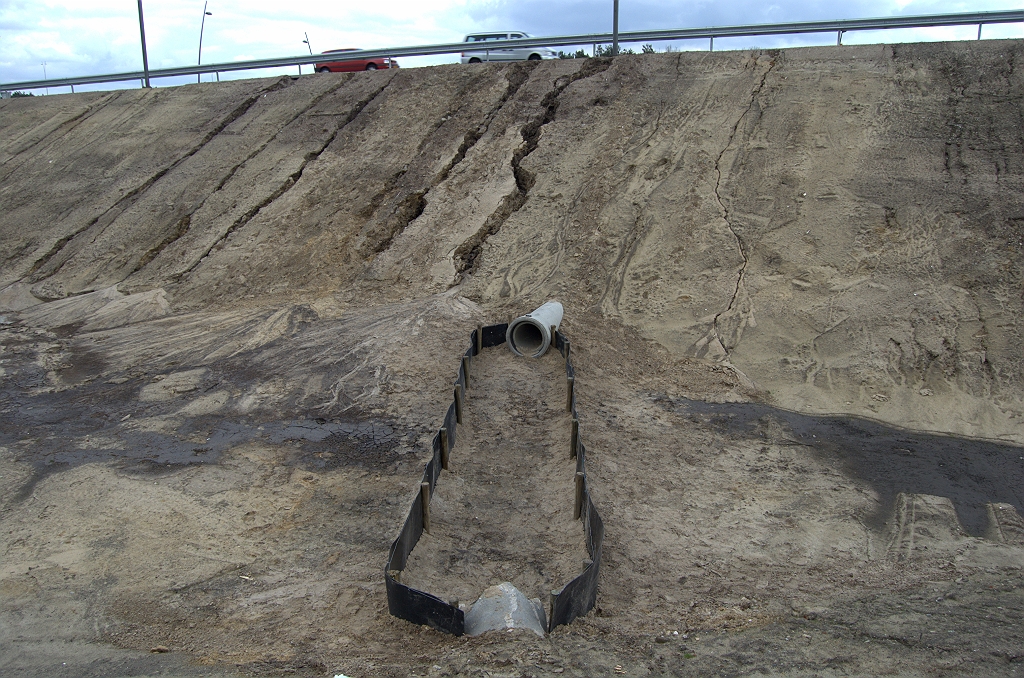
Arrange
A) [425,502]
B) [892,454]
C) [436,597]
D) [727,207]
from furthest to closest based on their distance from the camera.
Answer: [727,207]
[892,454]
[425,502]
[436,597]

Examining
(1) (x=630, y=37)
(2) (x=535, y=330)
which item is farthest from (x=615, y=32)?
(2) (x=535, y=330)

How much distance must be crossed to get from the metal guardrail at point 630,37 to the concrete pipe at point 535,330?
899 cm

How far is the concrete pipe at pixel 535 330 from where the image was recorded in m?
10.1

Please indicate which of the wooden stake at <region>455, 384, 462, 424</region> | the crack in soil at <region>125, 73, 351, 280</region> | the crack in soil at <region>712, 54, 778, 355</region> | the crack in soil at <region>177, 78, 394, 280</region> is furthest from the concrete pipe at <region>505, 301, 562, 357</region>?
the crack in soil at <region>125, 73, 351, 280</region>

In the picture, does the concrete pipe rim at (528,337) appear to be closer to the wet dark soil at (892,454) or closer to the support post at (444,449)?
the wet dark soil at (892,454)

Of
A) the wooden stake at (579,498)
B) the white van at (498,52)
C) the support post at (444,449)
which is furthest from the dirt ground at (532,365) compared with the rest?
the white van at (498,52)

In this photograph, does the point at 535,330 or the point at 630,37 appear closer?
the point at 535,330

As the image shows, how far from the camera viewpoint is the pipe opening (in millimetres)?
10461

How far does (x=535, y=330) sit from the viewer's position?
1081 cm

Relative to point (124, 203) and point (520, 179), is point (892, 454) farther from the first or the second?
point (124, 203)

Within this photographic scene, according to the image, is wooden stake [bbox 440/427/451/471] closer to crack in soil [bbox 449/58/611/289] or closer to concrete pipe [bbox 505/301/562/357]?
concrete pipe [bbox 505/301/562/357]

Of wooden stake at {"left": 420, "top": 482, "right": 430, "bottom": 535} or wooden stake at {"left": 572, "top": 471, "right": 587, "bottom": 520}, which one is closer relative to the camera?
wooden stake at {"left": 420, "top": 482, "right": 430, "bottom": 535}

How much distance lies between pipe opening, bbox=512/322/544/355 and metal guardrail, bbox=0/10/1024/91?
9.29 metres

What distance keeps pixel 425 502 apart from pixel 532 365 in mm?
4148
